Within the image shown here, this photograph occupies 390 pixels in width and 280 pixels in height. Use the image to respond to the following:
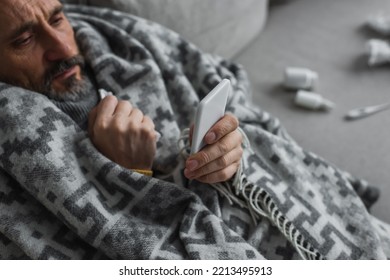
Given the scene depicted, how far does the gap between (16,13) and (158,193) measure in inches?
16.1

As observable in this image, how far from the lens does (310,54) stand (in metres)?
1.37

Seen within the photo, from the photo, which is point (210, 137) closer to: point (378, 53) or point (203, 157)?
point (203, 157)

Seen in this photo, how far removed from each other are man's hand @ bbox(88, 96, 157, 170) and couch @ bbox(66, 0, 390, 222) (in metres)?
0.36

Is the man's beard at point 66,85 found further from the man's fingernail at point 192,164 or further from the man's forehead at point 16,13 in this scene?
the man's fingernail at point 192,164

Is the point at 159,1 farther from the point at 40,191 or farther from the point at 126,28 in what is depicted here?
the point at 40,191

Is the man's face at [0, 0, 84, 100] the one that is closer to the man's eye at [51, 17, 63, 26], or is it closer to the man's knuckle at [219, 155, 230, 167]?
the man's eye at [51, 17, 63, 26]

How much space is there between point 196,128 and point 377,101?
2.28 ft

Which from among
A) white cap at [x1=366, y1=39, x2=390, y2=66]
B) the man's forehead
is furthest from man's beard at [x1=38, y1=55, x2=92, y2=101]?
white cap at [x1=366, y1=39, x2=390, y2=66]

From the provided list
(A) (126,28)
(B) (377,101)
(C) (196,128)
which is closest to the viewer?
(C) (196,128)

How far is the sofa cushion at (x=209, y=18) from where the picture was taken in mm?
1100

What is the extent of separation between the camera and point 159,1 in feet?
3.62

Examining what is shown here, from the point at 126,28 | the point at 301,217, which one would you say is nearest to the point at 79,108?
the point at 126,28

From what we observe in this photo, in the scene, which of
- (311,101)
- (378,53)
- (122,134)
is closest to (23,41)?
(122,134)

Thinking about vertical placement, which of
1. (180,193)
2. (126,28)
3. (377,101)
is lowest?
(377,101)
